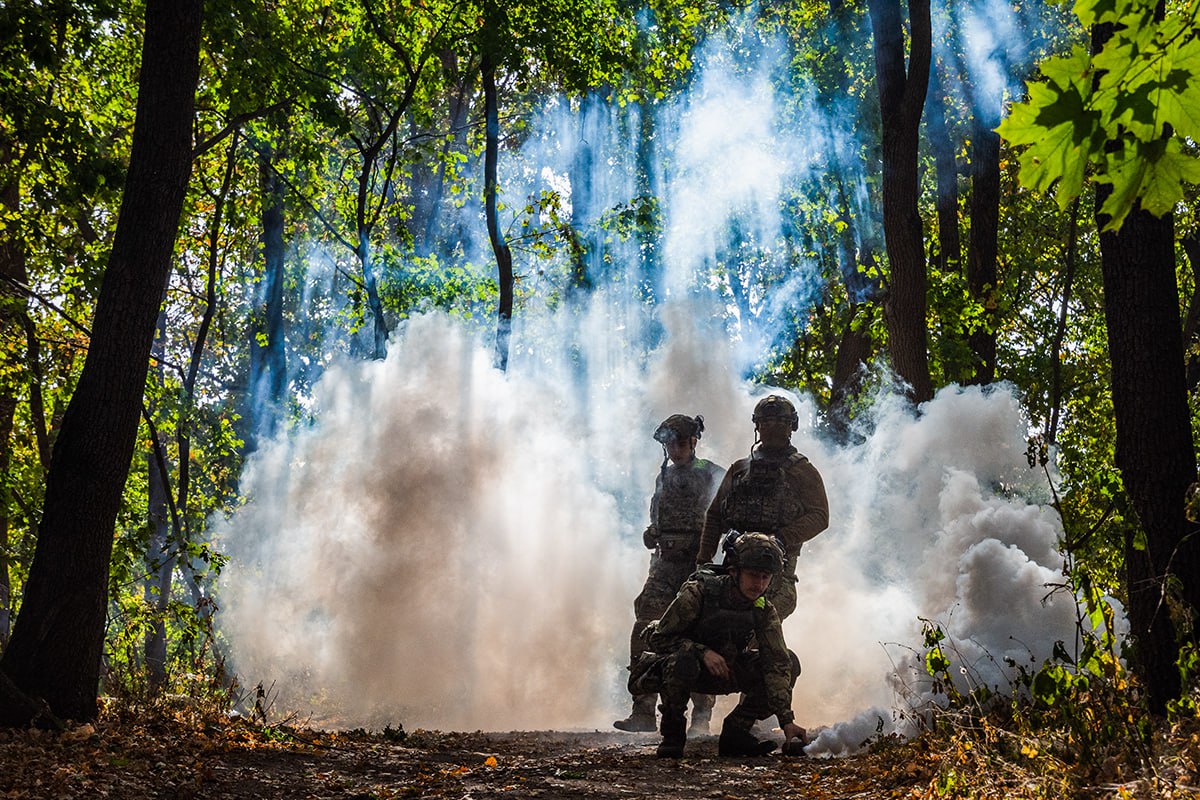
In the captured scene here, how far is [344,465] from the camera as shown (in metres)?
15.7

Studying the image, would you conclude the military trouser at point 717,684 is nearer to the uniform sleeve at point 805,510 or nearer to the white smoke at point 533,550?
the white smoke at point 533,550

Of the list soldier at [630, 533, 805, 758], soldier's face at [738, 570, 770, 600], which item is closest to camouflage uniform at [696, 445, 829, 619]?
soldier at [630, 533, 805, 758]

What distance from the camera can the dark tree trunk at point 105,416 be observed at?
19.9ft

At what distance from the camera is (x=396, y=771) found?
6438 mm

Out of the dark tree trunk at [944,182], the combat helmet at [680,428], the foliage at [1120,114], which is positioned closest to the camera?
the foliage at [1120,114]

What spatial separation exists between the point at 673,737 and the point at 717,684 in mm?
453

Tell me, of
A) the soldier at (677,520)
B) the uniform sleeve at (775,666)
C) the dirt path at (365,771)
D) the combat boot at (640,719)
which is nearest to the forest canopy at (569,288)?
the dirt path at (365,771)

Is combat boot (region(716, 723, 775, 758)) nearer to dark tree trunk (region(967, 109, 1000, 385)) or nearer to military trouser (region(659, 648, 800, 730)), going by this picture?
military trouser (region(659, 648, 800, 730))

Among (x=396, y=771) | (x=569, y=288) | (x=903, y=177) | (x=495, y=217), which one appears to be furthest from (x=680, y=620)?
(x=569, y=288)

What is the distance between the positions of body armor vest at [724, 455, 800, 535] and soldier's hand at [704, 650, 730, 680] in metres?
2.14

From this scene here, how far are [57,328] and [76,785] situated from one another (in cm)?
794

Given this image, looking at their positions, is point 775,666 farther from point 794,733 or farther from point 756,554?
point 756,554

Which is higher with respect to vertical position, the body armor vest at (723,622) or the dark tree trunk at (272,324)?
the dark tree trunk at (272,324)

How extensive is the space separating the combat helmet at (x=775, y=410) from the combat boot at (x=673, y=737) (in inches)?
120
